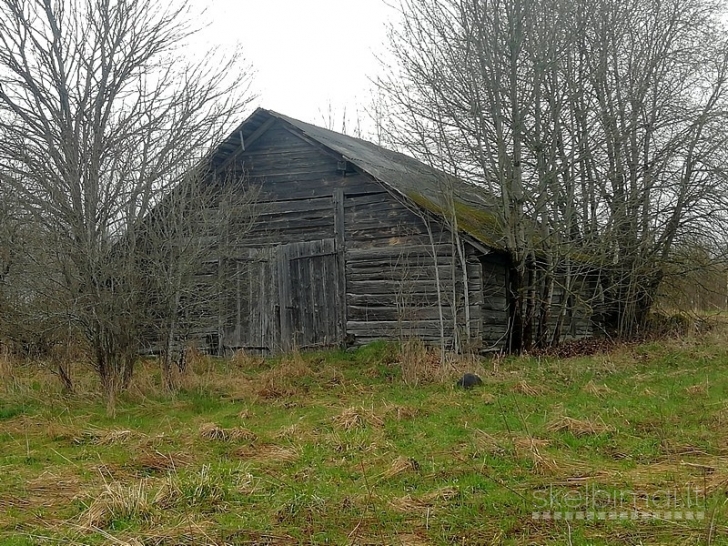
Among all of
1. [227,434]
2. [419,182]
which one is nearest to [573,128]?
[419,182]

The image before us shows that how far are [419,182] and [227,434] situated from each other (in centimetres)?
767

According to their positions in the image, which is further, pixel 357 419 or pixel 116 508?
pixel 357 419

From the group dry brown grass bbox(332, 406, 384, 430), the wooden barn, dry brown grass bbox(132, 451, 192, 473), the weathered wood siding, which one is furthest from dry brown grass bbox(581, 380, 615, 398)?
dry brown grass bbox(132, 451, 192, 473)

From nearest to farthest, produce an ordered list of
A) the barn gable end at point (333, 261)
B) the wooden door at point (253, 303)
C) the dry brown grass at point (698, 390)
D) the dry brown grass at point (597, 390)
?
1. the dry brown grass at point (698, 390)
2. the dry brown grass at point (597, 390)
3. the barn gable end at point (333, 261)
4. the wooden door at point (253, 303)

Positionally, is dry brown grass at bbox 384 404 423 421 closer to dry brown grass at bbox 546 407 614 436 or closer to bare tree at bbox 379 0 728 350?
dry brown grass at bbox 546 407 614 436

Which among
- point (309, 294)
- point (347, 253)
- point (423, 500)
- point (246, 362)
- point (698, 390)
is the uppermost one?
point (347, 253)

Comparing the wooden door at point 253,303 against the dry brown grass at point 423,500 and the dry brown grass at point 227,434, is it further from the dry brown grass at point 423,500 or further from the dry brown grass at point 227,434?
the dry brown grass at point 423,500

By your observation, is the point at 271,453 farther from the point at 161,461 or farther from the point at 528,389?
the point at 528,389

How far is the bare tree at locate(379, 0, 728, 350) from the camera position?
38.2 feet

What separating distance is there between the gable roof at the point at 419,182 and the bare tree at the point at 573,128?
35 centimetres

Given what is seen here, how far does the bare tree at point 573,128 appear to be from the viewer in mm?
11641

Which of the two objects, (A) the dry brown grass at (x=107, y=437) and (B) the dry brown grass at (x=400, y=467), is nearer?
(B) the dry brown grass at (x=400, y=467)

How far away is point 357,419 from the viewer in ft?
22.3

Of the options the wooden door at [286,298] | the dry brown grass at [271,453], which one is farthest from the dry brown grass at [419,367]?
the dry brown grass at [271,453]
